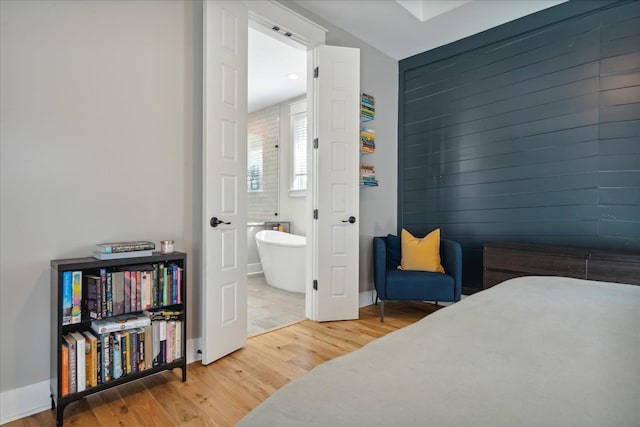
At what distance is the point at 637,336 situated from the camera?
0.80 m

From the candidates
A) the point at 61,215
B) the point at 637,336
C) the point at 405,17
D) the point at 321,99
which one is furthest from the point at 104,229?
the point at 405,17

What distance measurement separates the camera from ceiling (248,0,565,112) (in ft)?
9.59

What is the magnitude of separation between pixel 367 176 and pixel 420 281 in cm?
119

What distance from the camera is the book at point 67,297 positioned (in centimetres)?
161

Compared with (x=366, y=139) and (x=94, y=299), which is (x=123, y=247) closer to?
(x=94, y=299)

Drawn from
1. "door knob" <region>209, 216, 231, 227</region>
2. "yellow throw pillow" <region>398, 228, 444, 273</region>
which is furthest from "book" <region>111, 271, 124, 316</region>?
"yellow throw pillow" <region>398, 228, 444, 273</region>

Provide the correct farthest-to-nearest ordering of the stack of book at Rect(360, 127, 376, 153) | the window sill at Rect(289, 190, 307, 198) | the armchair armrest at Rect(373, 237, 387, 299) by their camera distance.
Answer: the window sill at Rect(289, 190, 307, 198)
the stack of book at Rect(360, 127, 376, 153)
the armchair armrest at Rect(373, 237, 387, 299)

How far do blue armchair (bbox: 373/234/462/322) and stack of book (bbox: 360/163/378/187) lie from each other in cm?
66

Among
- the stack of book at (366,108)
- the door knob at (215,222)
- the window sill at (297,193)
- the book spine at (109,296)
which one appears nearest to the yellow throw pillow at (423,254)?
the stack of book at (366,108)

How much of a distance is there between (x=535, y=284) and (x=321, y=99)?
7.60 feet

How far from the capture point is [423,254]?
3193 mm

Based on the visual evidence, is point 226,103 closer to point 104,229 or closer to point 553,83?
point 104,229

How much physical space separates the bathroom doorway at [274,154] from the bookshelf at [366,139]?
1.01m

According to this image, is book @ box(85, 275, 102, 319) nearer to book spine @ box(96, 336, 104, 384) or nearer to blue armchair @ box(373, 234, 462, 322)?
Result: book spine @ box(96, 336, 104, 384)
